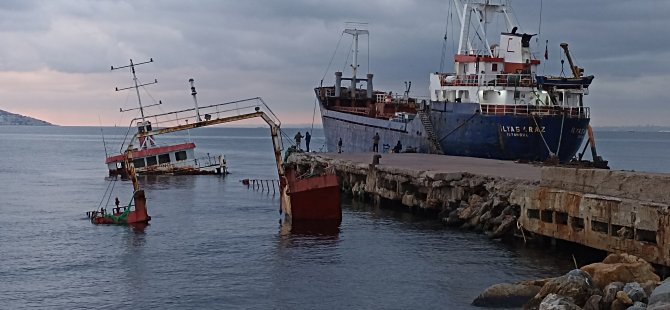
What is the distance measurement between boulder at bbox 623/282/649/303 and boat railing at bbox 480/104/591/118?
28.3 meters

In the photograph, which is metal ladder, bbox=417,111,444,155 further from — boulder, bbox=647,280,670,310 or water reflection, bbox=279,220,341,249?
boulder, bbox=647,280,670,310

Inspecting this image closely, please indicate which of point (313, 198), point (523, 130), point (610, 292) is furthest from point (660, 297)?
point (523, 130)

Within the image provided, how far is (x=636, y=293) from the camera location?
16.3 meters

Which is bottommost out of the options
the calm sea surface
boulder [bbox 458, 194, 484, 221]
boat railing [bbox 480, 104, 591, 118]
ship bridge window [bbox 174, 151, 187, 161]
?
the calm sea surface

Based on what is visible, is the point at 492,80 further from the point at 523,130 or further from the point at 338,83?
the point at 338,83

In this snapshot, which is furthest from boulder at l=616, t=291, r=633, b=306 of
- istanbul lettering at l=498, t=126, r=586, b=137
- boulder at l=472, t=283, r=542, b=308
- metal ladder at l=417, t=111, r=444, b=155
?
metal ladder at l=417, t=111, r=444, b=155

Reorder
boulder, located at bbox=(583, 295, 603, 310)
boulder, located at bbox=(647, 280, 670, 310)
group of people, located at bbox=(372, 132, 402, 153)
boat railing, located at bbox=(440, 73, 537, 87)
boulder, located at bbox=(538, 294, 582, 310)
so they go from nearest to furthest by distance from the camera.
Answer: boulder, located at bbox=(647, 280, 670, 310) → boulder, located at bbox=(538, 294, 582, 310) → boulder, located at bbox=(583, 295, 603, 310) → boat railing, located at bbox=(440, 73, 537, 87) → group of people, located at bbox=(372, 132, 402, 153)

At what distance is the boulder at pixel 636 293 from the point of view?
16.3 m

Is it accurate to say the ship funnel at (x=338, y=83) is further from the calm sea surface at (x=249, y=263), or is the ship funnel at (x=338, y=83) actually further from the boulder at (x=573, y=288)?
the boulder at (x=573, y=288)

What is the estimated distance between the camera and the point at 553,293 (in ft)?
55.3

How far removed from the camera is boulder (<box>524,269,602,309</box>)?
55.3 ft

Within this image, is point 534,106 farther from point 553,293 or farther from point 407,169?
point 553,293

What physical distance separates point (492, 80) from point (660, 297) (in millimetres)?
34686

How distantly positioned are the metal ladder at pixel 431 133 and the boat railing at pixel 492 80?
9.88 feet
